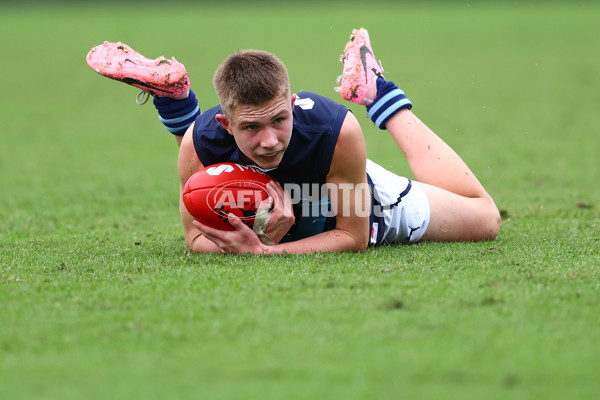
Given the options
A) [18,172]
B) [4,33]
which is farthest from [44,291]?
[4,33]

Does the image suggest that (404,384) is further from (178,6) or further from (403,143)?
(178,6)

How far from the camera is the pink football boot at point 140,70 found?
17.5 feet

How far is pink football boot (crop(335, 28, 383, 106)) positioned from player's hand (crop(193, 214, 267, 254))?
1363mm

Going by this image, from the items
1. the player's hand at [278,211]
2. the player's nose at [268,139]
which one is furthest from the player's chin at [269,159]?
the player's hand at [278,211]

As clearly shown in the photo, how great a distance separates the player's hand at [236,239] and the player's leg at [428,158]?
1274mm

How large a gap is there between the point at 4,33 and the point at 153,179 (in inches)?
818

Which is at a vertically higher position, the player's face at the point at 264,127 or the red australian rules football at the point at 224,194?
the player's face at the point at 264,127

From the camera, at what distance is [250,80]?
421 centimetres

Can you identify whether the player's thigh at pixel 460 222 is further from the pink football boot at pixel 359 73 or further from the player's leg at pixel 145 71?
the player's leg at pixel 145 71

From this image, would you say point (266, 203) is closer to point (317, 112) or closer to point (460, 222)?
point (317, 112)

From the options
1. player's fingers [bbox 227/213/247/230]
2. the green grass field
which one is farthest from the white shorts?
player's fingers [bbox 227/213/247/230]

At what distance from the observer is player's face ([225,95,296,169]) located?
420cm

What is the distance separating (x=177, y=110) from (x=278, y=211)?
1.39 m

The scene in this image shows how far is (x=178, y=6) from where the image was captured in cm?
3753
